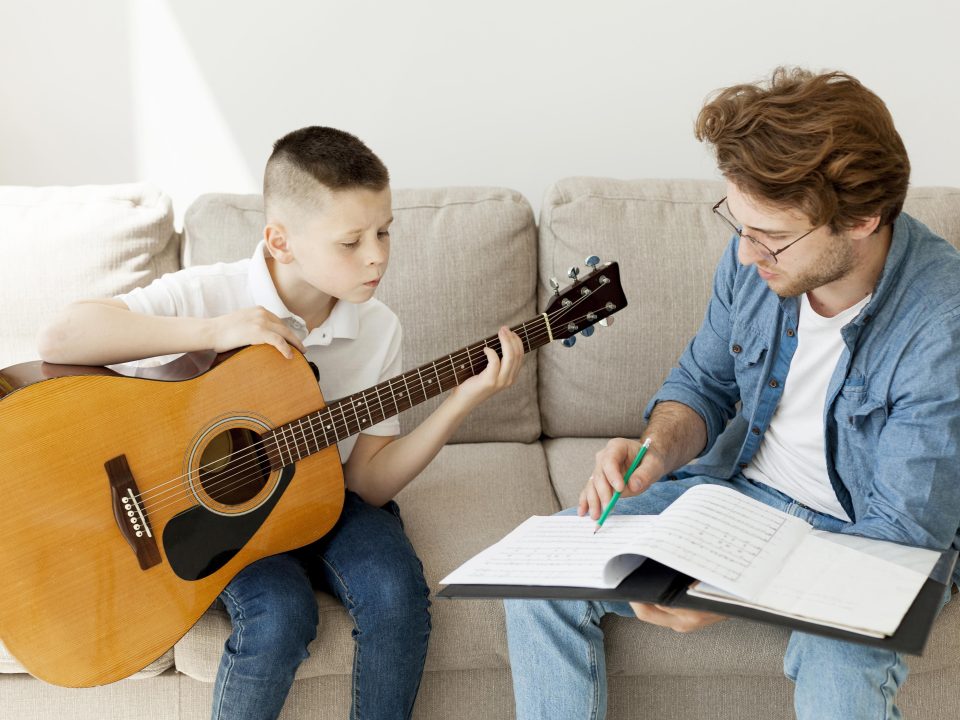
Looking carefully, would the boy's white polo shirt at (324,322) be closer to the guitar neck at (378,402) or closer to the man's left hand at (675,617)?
the guitar neck at (378,402)

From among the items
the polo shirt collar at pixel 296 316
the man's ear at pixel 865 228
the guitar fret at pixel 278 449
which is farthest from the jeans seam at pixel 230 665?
the man's ear at pixel 865 228

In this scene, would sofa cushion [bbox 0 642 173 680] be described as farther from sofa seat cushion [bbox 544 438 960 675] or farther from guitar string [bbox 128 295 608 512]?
sofa seat cushion [bbox 544 438 960 675]

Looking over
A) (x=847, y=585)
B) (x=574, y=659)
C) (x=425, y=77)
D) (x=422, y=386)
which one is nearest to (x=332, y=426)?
(x=422, y=386)

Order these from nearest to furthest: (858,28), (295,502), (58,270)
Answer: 1. (295,502)
2. (58,270)
3. (858,28)

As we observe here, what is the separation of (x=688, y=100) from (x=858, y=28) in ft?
1.49

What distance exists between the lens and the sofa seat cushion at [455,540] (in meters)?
1.42

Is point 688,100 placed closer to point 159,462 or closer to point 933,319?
point 933,319

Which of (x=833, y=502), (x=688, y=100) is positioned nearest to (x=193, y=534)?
(x=833, y=502)

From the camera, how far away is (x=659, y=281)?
1973 mm

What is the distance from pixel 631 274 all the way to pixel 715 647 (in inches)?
33.1

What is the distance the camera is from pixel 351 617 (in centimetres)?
144

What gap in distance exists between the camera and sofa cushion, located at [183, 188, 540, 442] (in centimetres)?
193

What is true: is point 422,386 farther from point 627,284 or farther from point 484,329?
point 627,284

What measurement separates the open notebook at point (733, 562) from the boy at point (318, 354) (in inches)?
11.5
